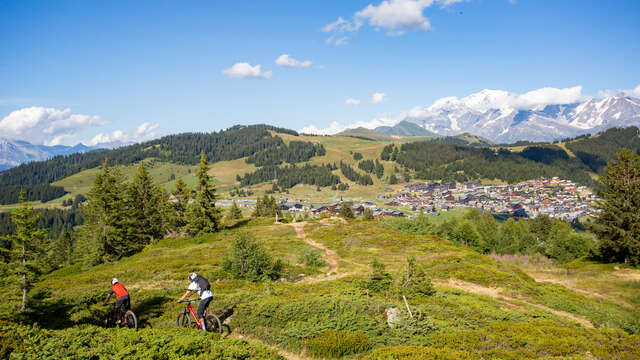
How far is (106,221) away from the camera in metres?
46.0

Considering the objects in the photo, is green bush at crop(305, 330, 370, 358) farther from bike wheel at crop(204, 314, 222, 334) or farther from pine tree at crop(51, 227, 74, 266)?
pine tree at crop(51, 227, 74, 266)

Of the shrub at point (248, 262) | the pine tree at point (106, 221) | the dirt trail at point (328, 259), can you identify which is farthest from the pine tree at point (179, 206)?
the shrub at point (248, 262)

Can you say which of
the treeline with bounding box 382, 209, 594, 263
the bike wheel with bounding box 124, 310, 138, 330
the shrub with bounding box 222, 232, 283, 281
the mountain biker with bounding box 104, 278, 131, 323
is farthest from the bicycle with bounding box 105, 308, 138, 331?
the treeline with bounding box 382, 209, 594, 263

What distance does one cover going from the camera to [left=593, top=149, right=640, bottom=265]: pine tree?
37.7 meters

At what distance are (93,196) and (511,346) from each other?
5215 cm

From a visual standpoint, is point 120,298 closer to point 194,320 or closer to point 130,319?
point 130,319

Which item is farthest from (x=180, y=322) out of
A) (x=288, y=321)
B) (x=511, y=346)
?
(x=511, y=346)

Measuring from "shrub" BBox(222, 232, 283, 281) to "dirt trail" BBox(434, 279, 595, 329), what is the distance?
1545 centimetres

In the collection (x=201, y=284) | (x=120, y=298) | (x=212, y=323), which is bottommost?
(x=212, y=323)

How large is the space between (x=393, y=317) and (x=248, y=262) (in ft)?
52.2

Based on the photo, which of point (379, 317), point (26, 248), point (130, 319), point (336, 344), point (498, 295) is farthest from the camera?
point (498, 295)

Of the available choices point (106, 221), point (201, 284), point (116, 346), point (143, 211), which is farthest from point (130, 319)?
point (143, 211)

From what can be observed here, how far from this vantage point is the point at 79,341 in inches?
369

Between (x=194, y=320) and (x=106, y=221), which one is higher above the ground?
(x=194, y=320)
